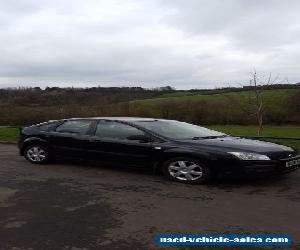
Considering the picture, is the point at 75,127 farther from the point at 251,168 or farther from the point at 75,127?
the point at 251,168

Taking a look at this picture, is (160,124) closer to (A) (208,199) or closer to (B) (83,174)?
(B) (83,174)

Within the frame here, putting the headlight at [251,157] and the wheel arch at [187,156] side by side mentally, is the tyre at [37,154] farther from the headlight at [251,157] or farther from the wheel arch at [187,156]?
the headlight at [251,157]

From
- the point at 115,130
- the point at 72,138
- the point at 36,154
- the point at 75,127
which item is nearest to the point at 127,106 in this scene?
the point at 36,154

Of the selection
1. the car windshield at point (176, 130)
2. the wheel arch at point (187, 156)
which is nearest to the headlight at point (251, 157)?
the wheel arch at point (187, 156)

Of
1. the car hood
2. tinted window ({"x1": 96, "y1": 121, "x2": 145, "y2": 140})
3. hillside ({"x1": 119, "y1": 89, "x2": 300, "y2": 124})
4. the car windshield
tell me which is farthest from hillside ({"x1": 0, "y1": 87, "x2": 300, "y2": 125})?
the car hood

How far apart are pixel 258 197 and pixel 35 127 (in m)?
5.76

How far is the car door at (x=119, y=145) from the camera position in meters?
8.96

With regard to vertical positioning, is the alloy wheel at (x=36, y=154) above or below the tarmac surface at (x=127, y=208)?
above

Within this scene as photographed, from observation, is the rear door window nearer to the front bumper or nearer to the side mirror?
the side mirror

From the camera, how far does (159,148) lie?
8750mm

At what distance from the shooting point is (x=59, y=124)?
1059 centimetres

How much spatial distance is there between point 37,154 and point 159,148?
329cm

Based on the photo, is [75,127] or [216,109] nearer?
[75,127]

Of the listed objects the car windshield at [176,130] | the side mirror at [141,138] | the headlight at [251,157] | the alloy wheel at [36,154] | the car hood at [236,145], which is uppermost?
the car windshield at [176,130]
